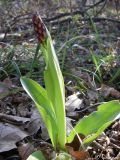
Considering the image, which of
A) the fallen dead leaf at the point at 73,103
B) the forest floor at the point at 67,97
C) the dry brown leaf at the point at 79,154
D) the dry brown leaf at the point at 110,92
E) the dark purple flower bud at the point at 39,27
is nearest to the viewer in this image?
the dark purple flower bud at the point at 39,27

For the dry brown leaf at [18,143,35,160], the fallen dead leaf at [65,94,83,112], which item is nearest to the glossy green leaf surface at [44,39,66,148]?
the dry brown leaf at [18,143,35,160]

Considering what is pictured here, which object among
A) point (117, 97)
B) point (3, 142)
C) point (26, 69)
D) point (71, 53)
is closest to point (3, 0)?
point (71, 53)

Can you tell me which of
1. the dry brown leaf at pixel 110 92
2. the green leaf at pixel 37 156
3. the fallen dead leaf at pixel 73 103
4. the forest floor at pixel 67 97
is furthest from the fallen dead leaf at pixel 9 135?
the dry brown leaf at pixel 110 92

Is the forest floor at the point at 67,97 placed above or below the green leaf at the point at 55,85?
below

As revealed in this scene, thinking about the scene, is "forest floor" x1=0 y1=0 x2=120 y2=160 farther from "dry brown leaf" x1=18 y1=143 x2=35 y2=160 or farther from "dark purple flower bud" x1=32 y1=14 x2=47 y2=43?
"dark purple flower bud" x1=32 y1=14 x2=47 y2=43

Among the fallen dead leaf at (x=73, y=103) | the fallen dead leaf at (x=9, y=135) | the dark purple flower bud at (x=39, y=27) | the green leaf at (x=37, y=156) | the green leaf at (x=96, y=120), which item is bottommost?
the fallen dead leaf at (x=73, y=103)

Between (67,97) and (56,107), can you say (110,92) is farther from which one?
(56,107)

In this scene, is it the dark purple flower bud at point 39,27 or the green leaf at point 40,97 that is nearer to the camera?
the dark purple flower bud at point 39,27

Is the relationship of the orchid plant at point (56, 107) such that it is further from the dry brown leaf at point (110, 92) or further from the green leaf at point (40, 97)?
the dry brown leaf at point (110, 92)

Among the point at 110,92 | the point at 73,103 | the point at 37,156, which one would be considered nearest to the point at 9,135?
the point at 37,156
